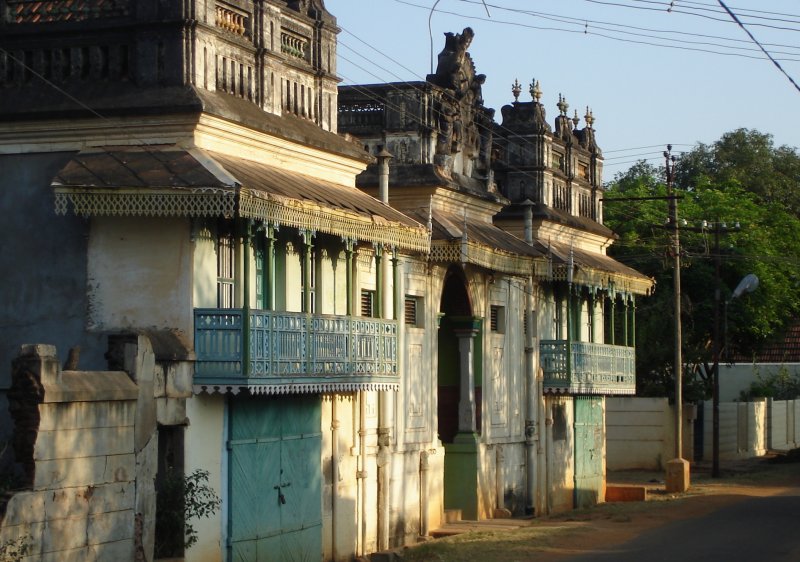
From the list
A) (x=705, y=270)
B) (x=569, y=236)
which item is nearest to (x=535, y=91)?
(x=569, y=236)

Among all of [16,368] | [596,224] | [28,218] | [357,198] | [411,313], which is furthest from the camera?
[596,224]

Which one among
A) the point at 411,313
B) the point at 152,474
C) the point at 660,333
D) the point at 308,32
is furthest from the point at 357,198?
the point at 660,333

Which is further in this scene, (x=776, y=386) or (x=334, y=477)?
(x=776, y=386)

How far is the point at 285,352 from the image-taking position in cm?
1906

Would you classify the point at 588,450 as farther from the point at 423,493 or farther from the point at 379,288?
the point at 379,288

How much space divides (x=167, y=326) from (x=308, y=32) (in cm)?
606

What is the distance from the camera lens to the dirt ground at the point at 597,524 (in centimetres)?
2338

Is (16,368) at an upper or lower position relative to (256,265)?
lower

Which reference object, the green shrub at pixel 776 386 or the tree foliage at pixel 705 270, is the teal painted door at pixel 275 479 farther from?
the green shrub at pixel 776 386

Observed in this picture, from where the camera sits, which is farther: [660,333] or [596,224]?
[660,333]

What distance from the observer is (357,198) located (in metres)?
22.2

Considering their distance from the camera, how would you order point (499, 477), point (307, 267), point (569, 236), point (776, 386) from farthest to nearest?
point (776, 386)
point (569, 236)
point (499, 477)
point (307, 267)

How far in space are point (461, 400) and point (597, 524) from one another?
360 cm

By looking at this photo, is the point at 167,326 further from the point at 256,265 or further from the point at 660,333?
the point at 660,333
